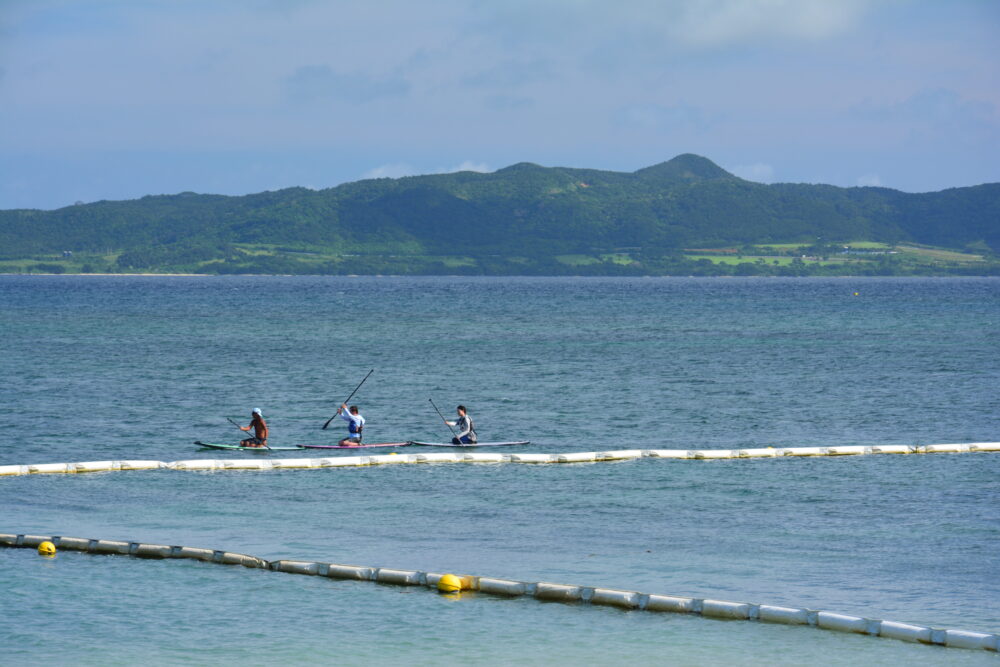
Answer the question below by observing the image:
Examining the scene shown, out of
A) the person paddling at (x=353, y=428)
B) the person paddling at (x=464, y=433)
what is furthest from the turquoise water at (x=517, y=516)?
the person paddling at (x=464, y=433)

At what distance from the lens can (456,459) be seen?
3600 centimetres

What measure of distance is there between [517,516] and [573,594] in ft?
25.4

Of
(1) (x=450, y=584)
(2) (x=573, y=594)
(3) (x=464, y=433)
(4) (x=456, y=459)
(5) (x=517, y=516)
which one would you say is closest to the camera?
(2) (x=573, y=594)

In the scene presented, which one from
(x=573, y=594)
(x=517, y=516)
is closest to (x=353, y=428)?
(x=517, y=516)

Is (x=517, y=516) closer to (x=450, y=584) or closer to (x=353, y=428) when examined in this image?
(x=450, y=584)

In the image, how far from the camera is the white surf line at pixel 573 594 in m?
18.5

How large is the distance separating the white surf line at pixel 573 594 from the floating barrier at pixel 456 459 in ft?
29.7

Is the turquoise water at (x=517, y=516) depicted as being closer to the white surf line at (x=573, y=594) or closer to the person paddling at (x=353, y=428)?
the white surf line at (x=573, y=594)

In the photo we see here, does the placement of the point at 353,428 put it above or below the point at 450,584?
above

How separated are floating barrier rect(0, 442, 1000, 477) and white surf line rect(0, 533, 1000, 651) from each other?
9.05 metres

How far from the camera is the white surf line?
60.7 ft

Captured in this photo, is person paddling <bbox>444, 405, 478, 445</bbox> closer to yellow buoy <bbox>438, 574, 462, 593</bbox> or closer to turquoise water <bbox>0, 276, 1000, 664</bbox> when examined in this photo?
turquoise water <bbox>0, 276, 1000, 664</bbox>

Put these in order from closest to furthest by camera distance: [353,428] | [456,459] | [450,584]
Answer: [450,584] → [456,459] → [353,428]

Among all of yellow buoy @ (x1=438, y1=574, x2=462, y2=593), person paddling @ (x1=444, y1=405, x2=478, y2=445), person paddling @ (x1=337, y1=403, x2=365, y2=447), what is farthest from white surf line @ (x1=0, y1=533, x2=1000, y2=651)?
person paddling @ (x1=444, y1=405, x2=478, y2=445)
